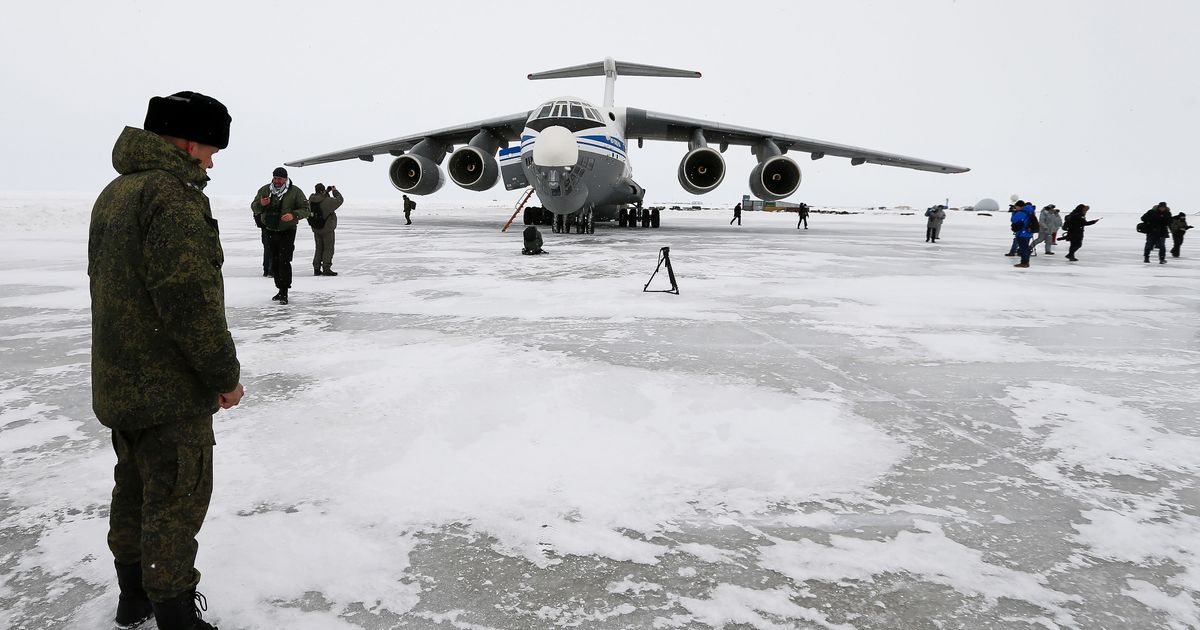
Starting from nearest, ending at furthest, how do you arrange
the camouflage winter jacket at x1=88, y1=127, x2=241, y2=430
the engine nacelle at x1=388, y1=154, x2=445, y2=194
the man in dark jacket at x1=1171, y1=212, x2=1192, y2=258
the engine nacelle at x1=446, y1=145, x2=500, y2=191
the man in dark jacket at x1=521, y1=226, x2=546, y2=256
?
the camouflage winter jacket at x1=88, y1=127, x2=241, y2=430
the man in dark jacket at x1=521, y1=226, x2=546, y2=256
the man in dark jacket at x1=1171, y1=212, x2=1192, y2=258
the engine nacelle at x1=446, y1=145, x2=500, y2=191
the engine nacelle at x1=388, y1=154, x2=445, y2=194

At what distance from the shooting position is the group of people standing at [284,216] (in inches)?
276

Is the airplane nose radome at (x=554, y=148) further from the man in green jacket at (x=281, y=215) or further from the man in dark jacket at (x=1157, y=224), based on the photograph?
the man in dark jacket at (x=1157, y=224)

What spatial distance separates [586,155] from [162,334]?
13.9m

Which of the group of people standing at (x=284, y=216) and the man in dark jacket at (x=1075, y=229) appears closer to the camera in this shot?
the group of people standing at (x=284, y=216)

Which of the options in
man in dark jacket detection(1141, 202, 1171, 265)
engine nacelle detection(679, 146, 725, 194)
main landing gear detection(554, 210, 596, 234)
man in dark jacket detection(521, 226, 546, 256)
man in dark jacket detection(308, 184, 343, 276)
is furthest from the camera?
main landing gear detection(554, 210, 596, 234)

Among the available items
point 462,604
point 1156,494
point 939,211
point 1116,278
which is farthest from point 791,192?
point 462,604

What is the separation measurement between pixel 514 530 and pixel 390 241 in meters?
15.1

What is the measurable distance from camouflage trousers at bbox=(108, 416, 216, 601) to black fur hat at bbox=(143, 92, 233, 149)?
2.57 ft

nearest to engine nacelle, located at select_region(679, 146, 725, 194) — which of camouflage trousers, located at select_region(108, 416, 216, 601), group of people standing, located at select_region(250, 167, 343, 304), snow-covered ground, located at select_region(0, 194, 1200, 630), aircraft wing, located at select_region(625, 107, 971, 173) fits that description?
aircraft wing, located at select_region(625, 107, 971, 173)

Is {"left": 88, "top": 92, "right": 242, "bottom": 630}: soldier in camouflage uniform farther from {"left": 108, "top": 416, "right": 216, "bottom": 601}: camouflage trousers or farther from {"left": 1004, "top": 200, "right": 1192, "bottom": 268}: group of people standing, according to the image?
{"left": 1004, "top": 200, "right": 1192, "bottom": 268}: group of people standing

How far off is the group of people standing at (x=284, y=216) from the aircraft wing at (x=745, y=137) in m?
12.7

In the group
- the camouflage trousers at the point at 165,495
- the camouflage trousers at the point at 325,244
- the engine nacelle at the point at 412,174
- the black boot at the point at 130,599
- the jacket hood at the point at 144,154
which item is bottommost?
the black boot at the point at 130,599

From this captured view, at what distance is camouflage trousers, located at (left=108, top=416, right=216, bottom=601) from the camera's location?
5.72 ft

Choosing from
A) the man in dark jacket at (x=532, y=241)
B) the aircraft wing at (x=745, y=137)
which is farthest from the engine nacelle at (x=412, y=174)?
the man in dark jacket at (x=532, y=241)
